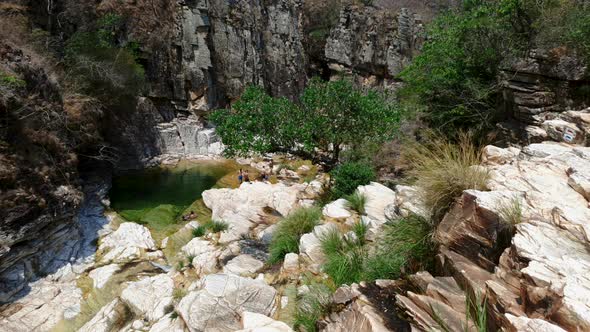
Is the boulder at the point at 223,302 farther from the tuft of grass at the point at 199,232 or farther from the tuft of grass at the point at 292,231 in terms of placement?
the tuft of grass at the point at 199,232

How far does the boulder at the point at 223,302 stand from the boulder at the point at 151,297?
3.49 feet

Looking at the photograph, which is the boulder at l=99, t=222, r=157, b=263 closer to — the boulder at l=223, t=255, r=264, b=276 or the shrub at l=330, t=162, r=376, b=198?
the boulder at l=223, t=255, r=264, b=276

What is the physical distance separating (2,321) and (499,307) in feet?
33.8

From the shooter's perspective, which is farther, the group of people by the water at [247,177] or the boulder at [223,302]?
the group of people by the water at [247,177]

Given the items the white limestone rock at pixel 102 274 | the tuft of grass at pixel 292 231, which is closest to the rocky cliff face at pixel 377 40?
the tuft of grass at pixel 292 231

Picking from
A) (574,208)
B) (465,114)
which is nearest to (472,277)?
(574,208)

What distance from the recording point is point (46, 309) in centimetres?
796

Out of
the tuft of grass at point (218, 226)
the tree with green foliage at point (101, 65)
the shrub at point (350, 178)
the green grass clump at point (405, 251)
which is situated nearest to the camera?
the green grass clump at point (405, 251)

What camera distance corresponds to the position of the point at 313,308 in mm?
4367

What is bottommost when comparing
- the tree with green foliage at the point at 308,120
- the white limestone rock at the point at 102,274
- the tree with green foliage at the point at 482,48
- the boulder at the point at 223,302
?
the white limestone rock at the point at 102,274

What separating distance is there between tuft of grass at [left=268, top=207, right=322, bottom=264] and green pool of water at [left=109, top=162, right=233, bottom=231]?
19.8ft

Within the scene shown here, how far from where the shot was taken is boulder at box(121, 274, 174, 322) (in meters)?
6.38

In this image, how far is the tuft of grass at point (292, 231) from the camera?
23.2ft

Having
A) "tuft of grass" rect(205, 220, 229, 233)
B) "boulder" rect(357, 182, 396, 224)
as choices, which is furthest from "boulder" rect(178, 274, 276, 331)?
"tuft of grass" rect(205, 220, 229, 233)
